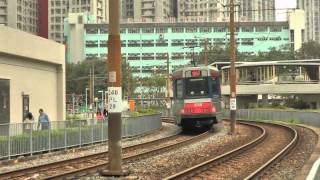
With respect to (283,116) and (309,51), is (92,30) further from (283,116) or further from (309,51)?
(283,116)

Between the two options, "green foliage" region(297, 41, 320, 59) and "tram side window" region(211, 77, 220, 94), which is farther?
"green foliage" region(297, 41, 320, 59)

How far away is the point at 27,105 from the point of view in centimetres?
3152

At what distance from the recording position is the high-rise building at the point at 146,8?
7369cm

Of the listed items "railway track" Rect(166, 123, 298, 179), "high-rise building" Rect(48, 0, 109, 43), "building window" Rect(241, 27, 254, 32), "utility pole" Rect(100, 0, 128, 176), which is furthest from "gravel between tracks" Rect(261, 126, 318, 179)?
"high-rise building" Rect(48, 0, 109, 43)

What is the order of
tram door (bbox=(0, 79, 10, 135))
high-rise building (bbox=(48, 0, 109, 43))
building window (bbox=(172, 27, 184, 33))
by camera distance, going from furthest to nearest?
high-rise building (bbox=(48, 0, 109, 43))
building window (bbox=(172, 27, 184, 33))
tram door (bbox=(0, 79, 10, 135))

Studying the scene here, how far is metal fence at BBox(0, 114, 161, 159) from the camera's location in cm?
1953

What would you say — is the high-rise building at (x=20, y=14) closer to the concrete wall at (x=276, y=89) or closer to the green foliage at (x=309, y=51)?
the concrete wall at (x=276, y=89)

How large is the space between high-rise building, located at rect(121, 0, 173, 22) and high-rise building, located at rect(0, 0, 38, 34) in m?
12.0

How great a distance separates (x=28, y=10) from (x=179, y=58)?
6361 centimetres

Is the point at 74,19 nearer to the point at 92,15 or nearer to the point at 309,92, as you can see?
the point at 92,15

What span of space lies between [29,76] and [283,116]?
962 inches

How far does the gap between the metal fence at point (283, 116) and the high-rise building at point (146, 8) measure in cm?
1620

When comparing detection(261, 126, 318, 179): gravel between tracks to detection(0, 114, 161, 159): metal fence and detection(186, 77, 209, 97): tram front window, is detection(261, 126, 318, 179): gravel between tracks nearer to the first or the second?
detection(186, 77, 209, 97): tram front window

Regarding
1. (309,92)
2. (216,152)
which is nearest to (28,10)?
(309,92)
